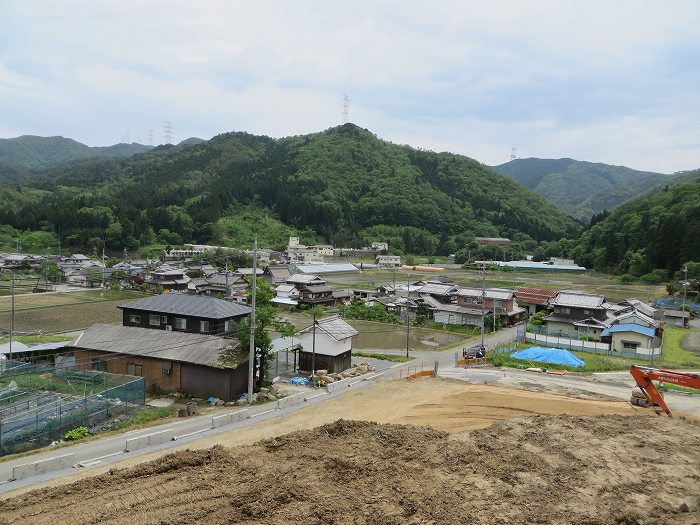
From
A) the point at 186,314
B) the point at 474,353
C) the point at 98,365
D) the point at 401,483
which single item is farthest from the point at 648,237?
the point at 401,483

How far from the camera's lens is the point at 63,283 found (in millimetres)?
53906

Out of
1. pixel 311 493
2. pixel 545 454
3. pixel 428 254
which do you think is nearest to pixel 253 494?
pixel 311 493

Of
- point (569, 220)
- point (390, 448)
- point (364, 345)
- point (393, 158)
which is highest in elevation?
point (393, 158)

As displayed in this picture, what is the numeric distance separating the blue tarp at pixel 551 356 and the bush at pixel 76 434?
2046cm

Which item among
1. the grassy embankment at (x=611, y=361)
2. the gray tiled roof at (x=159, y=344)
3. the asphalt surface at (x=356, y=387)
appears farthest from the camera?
the grassy embankment at (x=611, y=361)

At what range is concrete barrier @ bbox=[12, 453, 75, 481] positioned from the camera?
10.0m

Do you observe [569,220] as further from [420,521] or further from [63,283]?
[420,521]

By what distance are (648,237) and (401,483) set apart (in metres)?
69.6

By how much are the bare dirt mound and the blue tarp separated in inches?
496

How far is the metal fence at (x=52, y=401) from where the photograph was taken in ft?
41.4

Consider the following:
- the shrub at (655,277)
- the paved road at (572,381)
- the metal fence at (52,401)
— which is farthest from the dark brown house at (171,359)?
the shrub at (655,277)

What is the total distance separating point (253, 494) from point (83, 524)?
103 inches

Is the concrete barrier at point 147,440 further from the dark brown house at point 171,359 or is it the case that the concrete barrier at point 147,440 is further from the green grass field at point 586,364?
the green grass field at point 586,364

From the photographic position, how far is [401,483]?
9.12 metres
